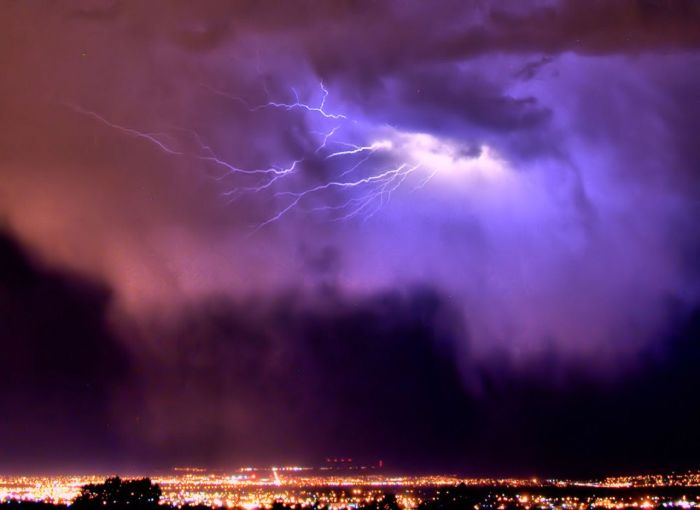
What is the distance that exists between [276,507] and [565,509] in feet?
239

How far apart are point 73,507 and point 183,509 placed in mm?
8841

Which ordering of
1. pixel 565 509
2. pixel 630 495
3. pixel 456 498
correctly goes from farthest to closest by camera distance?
pixel 630 495 → pixel 565 509 → pixel 456 498

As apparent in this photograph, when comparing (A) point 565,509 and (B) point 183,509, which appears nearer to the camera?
(B) point 183,509

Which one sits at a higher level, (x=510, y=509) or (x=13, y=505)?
(x=13, y=505)

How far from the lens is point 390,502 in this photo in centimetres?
5988

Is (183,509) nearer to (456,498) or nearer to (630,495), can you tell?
(456,498)

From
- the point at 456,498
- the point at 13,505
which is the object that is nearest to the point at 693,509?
the point at 456,498

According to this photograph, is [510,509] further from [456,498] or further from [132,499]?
[132,499]

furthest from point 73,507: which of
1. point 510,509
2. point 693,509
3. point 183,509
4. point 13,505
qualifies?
point 693,509

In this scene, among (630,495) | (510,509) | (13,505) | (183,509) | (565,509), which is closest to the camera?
(13,505)

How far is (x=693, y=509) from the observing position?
336ft

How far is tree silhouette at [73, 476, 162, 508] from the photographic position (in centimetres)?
6266

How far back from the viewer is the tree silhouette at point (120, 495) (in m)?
62.7

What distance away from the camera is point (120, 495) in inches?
2520
